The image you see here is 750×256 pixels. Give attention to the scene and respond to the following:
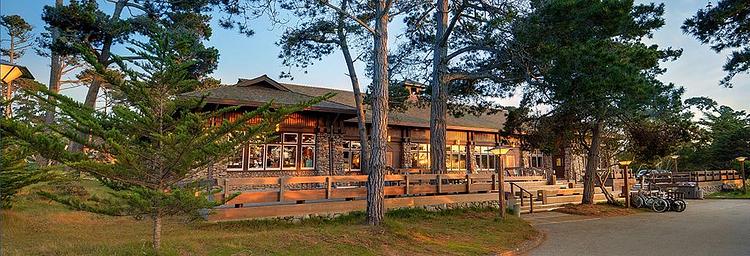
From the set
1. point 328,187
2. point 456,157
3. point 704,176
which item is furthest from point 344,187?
point 704,176

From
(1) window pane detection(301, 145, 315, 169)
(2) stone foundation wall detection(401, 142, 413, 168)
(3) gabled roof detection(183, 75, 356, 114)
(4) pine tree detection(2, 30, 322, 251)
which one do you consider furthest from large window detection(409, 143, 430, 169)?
(4) pine tree detection(2, 30, 322, 251)

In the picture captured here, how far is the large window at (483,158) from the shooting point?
24219mm

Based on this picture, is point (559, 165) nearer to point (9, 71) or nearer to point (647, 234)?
point (647, 234)

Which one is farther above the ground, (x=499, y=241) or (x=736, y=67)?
(x=736, y=67)

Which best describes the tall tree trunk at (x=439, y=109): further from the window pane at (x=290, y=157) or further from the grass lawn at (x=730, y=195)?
the grass lawn at (x=730, y=195)

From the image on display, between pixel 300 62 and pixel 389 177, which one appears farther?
pixel 300 62

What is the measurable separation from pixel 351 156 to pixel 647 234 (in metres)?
11.8

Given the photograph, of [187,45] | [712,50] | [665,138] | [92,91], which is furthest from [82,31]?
[665,138]

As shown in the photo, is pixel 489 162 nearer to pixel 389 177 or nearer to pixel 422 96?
pixel 422 96

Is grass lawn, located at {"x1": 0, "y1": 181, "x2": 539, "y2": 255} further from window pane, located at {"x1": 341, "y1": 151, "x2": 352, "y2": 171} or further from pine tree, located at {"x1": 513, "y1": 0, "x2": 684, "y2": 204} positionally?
window pane, located at {"x1": 341, "y1": 151, "x2": 352, "y2": 171}

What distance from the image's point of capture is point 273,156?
17234mm

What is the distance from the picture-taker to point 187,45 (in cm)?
571

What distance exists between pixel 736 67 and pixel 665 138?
16.6ft

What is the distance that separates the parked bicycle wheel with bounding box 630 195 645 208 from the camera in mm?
16836
